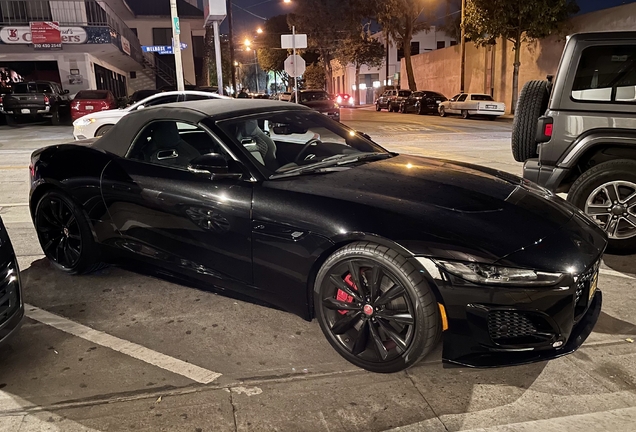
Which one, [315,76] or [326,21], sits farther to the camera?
[315,76]

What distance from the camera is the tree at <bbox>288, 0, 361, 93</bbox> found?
158 feet

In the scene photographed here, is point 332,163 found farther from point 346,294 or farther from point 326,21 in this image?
point 326,21

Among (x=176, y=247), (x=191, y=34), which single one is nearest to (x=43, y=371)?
(x=176, y=247)

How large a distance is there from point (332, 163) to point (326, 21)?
160 feet

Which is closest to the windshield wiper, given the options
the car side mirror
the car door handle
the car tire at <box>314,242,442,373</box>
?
the car side mirror

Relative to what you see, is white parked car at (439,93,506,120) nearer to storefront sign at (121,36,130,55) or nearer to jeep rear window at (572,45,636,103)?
Answer: storefront sign at (121,36,130,55)

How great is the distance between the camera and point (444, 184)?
3.43 m

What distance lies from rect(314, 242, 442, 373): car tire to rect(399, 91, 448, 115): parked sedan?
29.8 m

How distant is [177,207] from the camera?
362 cm

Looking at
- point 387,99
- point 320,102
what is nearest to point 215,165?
point 320,102

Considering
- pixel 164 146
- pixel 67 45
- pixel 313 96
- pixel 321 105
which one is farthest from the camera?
pixel 67 45

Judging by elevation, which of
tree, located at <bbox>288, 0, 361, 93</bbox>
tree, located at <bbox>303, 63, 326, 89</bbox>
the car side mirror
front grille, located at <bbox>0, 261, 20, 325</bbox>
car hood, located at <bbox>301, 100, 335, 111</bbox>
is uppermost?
tree, located at <bbox>288, 0, 361, 93</bbox>

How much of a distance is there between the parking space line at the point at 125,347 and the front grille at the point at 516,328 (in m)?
1.55

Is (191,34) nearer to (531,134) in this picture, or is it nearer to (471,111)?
(471,111)
